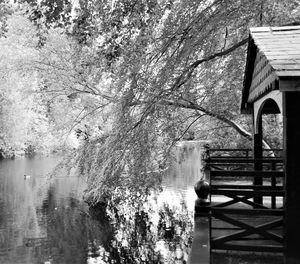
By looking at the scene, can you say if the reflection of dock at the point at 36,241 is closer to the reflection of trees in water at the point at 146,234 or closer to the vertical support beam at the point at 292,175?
the reflection of trees in water at the point at 146,234

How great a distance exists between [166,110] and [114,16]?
2669 millimetres

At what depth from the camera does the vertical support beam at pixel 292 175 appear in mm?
4254

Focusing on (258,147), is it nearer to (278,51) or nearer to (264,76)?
(264,76)

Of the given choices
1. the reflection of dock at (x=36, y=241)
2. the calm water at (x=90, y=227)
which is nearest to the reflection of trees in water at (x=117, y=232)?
the calm water at (x=90, y=227)

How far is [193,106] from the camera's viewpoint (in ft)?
39.9

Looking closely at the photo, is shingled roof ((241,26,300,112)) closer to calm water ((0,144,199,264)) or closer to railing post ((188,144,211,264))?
railing post ((188,144,211,264))

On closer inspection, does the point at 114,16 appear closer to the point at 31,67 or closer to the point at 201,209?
the point at 201,209

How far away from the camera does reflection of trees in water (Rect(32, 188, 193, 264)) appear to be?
11773 mm

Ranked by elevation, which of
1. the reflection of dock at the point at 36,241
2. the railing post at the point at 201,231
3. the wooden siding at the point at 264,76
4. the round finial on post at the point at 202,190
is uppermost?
the wooden siding at the point at 264,76

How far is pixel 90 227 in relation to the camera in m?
14.8

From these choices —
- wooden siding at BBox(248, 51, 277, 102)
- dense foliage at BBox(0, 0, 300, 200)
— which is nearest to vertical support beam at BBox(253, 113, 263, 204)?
wooden siding at BBox(248, 51, 277, 102)

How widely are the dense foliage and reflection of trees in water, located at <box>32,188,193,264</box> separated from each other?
2.18 metres

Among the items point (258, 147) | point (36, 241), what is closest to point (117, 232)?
point (36, 241)

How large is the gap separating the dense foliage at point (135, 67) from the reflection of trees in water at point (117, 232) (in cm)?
218
